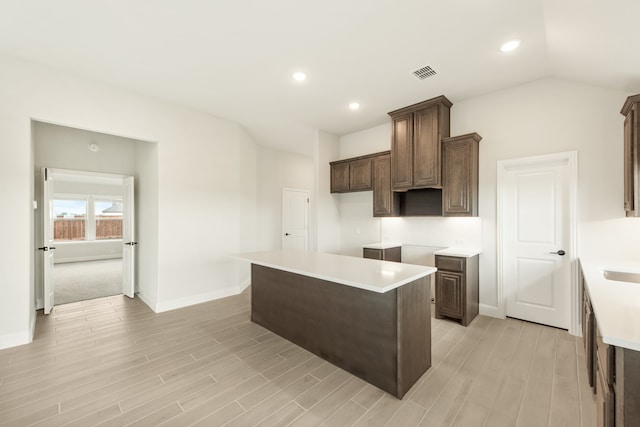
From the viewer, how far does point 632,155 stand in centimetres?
239

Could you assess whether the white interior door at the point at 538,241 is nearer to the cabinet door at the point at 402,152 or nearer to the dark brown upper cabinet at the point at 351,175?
the cabinet door at the point at 402,152

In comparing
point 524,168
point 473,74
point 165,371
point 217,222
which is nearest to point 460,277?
point 524,168

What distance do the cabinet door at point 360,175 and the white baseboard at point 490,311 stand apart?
8.22ft

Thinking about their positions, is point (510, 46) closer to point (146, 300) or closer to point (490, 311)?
point (490, 311)

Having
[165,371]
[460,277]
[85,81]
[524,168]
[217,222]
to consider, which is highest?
[85,81]

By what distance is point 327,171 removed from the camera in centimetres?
546

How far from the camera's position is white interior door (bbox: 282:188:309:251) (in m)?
6.57

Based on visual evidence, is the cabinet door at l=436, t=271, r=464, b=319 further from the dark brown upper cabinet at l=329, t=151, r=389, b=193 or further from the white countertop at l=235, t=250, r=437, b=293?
the dark brown upper cabinet at l=329, t=151, r=389, b=193

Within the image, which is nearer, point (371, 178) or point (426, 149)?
point (426, 149)

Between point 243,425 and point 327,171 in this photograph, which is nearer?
point 243,425

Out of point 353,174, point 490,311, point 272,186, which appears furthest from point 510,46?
point 272,186

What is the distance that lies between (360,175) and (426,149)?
1.33 m

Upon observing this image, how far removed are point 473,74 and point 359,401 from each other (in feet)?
12.1

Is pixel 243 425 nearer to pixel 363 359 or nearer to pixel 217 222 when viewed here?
pixel 363 359
